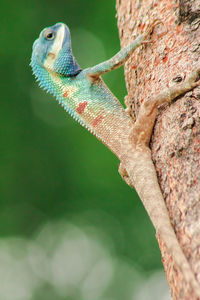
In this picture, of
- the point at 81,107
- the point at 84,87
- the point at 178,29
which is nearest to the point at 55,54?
the point at 84,87

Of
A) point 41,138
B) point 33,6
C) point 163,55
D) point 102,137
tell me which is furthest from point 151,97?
point 33,6

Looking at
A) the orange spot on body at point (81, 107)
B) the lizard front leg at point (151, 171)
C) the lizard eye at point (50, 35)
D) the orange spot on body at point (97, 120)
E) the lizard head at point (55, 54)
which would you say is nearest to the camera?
the lizard front leg at point (151, 171)

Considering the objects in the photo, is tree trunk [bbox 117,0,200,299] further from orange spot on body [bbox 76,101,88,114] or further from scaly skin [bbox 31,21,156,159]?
orange spot on body [bbox 76,101,88,114]

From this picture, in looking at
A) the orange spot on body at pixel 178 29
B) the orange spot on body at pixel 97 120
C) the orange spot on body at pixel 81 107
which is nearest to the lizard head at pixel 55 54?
the orange spot on body at pixel 81 107

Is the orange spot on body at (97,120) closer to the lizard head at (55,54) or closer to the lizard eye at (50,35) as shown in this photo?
the lizard head at (55,54)

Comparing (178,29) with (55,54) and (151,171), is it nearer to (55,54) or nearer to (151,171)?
(151,171)

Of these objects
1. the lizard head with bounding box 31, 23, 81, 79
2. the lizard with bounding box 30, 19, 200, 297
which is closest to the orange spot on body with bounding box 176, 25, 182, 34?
the lizard with bounding box 30, 19, 200, 297
